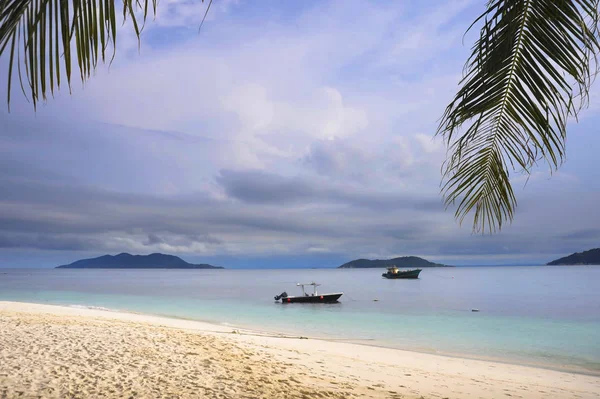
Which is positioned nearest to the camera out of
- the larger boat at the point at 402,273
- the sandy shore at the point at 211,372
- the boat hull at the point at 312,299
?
the sandy shore at the point at 211,372

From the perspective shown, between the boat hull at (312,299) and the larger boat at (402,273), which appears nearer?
the boat hull at (312,299)

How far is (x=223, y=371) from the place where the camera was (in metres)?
7.24

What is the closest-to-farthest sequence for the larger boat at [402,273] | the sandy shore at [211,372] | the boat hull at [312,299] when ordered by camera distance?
the sandy shore at [211,372] < the boat hull at [312,299] < the larger boat at [402,273]

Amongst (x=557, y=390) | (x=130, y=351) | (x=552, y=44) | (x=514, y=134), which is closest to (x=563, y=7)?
(x=552, y=44)

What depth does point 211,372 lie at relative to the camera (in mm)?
7082

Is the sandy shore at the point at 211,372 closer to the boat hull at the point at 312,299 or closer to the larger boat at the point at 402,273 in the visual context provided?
the boat hull at the point at 312,299

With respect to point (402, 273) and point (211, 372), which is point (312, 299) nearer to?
point (211, 372)

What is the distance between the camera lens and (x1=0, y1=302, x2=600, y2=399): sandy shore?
6.04 metres

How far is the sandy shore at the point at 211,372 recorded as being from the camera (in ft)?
19.8

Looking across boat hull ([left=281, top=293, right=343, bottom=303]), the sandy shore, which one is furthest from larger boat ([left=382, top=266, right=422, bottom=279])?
the sandy shore

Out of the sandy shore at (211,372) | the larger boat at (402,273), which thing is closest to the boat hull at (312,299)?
the sandy shore at (211,372)

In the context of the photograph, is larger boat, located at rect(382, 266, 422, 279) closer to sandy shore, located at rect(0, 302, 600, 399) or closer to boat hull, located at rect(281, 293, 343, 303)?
boat hull, located at rect(281, 293, 343, 303)

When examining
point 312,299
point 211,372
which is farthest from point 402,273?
point 211,372

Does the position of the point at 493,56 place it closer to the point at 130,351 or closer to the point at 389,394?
the point at 389,394
